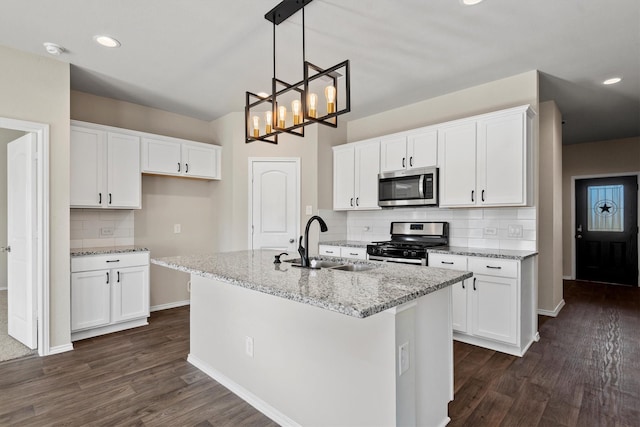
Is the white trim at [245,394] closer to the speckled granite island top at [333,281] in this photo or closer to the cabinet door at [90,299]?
the speckled granite island top at [333,281]

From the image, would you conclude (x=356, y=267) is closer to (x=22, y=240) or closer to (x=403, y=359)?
(x=403, y=359)

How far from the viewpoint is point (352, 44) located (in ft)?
9.30

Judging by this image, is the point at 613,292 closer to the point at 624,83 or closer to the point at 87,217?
the point at 624,83

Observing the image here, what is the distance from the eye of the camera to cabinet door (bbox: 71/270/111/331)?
3.31 meters

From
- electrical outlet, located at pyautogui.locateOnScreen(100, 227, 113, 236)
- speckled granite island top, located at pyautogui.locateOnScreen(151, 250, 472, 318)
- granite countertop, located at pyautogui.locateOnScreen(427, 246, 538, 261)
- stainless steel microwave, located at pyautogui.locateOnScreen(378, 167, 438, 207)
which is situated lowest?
granite countertop, located at pyautogui.locateOnScreen(427, 246, 538, 261)

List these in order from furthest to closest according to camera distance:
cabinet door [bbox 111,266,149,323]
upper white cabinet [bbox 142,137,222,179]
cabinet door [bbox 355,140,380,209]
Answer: cabinet door [bbox 355,140,380,209] → upper white cabinet [bbox 142,137,222,179] → cabinet door [bbox 111,266,149,323]

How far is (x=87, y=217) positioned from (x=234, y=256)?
2.28 meters

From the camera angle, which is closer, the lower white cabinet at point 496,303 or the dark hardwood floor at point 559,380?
the dark hardwood floor at point 559,380

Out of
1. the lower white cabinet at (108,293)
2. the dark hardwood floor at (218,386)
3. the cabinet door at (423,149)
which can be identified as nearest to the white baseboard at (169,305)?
the lower white cabinet at (108,293)

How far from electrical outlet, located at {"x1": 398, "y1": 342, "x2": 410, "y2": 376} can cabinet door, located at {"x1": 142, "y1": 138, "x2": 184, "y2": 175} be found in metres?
3.66

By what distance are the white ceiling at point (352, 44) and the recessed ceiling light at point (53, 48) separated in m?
0.05

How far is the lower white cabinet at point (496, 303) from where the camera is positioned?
3026mm

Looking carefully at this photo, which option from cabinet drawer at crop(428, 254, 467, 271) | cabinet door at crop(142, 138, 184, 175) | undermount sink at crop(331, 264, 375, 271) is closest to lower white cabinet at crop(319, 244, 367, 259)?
cabinet drawer at crop(428, 254, 467, 271)

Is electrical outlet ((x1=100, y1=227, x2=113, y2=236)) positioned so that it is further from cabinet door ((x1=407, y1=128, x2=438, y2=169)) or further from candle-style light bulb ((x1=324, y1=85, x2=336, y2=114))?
cabinet door ((x1=407, y1=128, x2=438, y2=169))
